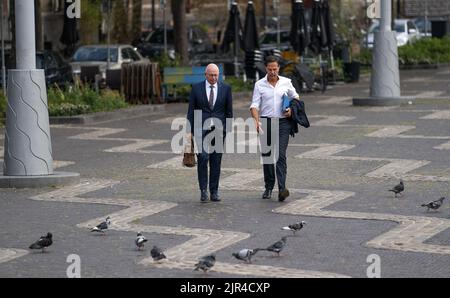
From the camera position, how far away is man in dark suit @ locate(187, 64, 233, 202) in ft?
51.8

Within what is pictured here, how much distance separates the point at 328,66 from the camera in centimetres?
3825

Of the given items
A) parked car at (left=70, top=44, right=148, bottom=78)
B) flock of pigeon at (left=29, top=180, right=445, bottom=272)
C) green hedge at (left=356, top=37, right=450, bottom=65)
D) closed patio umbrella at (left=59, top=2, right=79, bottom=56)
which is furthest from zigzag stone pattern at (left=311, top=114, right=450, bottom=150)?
green hedge at (left=356, top=37, right=450, bottom=65)

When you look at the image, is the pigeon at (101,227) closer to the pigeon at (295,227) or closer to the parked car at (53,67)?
the pigeon at (295,227)

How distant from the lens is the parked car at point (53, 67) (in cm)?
3406

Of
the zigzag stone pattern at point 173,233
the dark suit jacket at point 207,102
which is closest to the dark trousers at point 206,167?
the dark suit jacket at point 207,102

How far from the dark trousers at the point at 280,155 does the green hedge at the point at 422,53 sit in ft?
95.8

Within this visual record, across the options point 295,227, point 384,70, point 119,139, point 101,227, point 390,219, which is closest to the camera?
point 295,227

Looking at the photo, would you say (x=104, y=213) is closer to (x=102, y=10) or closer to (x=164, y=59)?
(x=164, y=59)

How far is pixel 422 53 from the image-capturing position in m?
45.8

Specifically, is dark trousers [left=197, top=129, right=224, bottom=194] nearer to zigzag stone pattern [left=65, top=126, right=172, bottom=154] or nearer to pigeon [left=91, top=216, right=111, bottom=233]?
pigeon [left=91, top=216, right=111, bottom=233]

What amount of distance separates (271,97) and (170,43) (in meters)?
32.6

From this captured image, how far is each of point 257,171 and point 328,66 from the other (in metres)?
20.0

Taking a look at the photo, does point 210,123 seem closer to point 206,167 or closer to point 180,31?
point 206,167

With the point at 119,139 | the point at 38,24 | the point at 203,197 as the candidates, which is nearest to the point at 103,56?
the point at 38,24
